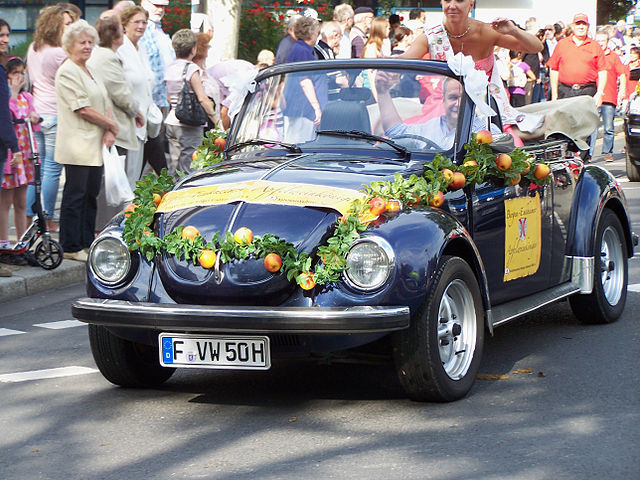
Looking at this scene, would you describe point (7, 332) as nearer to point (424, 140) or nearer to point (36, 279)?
point (36, 279)

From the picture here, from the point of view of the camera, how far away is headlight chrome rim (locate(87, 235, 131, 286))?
563cm

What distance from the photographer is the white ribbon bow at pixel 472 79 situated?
21.2 ft

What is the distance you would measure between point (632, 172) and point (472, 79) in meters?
10.7

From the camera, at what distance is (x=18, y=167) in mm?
9969

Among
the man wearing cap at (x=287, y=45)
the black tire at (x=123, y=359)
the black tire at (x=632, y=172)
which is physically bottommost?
the black tire at (x=632, y=172)

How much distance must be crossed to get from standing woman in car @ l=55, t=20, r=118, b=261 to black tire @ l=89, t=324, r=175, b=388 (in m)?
4.19

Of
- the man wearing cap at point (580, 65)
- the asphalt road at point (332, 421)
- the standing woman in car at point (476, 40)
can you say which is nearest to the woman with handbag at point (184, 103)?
the standing woman in car at point (476, 40)

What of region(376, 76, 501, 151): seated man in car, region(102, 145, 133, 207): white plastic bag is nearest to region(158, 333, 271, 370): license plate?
region(376, 76, 501, 151): seated man in car

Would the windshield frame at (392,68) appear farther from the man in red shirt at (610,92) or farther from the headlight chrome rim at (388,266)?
the man in red shirt at (610,92)

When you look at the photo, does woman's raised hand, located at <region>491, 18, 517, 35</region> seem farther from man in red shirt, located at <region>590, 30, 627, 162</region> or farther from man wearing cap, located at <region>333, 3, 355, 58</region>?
man in red shirt, located at <region>590, 30, 627, 162</region>

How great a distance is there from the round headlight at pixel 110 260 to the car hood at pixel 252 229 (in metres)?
0.21

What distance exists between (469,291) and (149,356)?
5.35ft

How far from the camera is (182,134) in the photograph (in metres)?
11.8

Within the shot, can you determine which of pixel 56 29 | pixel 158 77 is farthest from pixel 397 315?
pixel 158 77
